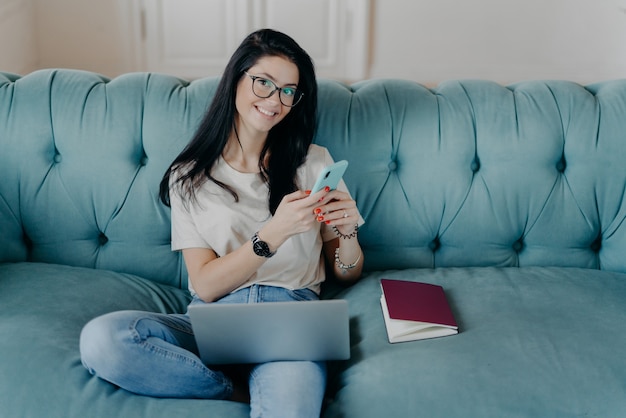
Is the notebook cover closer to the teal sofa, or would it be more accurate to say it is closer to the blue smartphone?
the teal sofa

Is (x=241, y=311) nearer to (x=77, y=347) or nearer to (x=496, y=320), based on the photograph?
(x=77, y=347)

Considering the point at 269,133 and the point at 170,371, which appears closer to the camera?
the point at 170,371

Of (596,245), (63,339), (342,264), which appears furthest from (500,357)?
(63,339)

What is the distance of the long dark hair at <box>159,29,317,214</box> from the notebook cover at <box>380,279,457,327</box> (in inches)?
12.6

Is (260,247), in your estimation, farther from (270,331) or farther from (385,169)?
(385,169)

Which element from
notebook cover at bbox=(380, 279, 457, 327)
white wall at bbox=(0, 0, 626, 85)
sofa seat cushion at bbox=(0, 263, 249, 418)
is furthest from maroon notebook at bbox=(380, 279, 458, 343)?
white wall at bbox=(0, 0, 626, 85)

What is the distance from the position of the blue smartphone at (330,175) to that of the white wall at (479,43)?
1320 mm

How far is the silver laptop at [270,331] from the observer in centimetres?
114

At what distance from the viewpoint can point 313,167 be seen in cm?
147

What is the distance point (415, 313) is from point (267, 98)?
0.55 meters

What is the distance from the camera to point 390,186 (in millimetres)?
1621

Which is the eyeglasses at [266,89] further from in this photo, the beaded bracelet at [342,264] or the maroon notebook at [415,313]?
the maroon notebook at [415,313]

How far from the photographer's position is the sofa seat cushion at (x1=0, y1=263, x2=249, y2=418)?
1.11 m

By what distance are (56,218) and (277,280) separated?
603 mm
